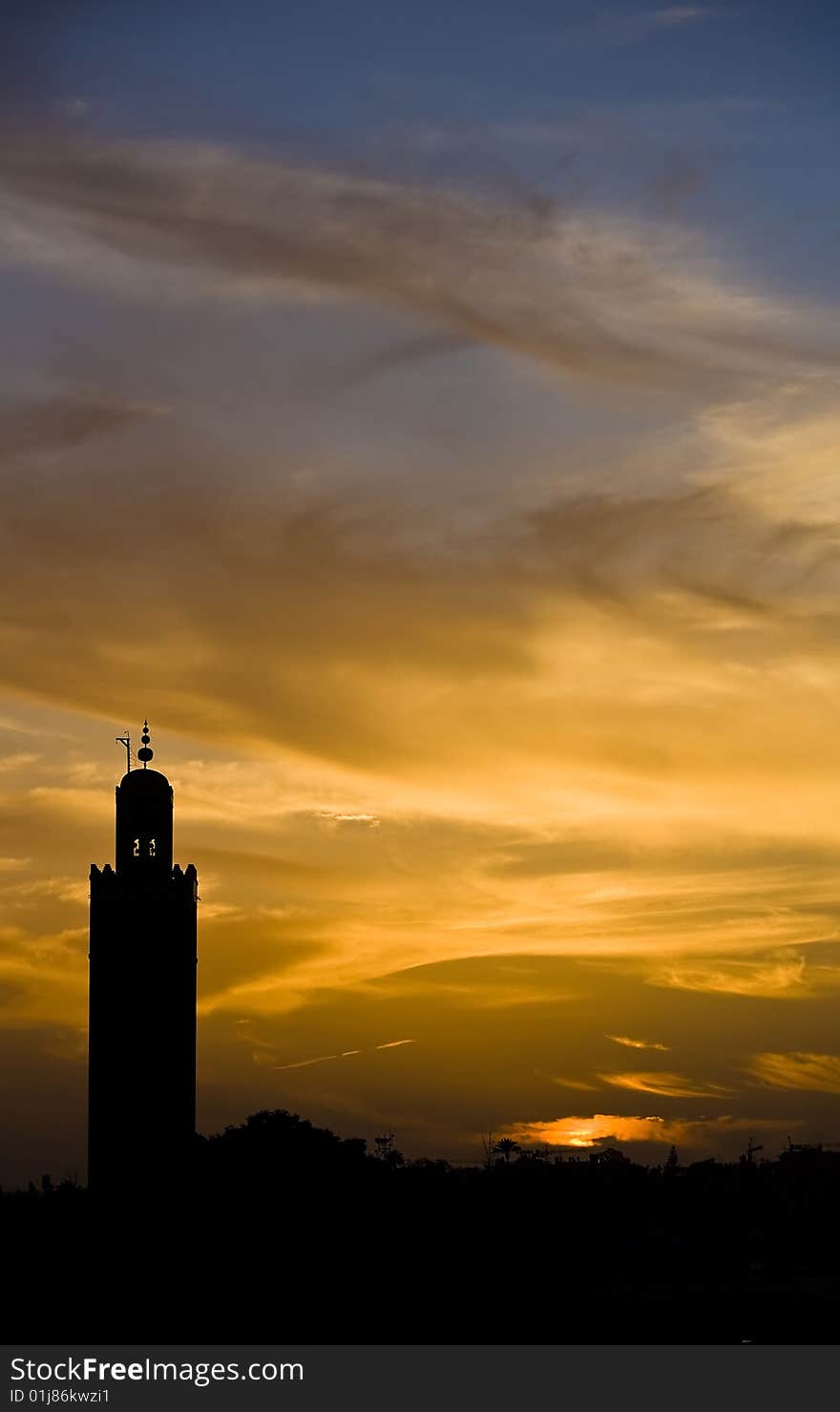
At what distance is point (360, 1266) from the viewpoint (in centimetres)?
7012

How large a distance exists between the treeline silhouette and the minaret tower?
128 centimetres

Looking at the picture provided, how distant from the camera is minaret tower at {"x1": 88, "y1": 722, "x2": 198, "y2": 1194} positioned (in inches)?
2859

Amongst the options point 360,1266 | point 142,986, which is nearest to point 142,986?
point 142,986

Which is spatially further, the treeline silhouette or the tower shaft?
the tower shaft

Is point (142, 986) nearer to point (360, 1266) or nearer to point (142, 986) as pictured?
point (142, 986)

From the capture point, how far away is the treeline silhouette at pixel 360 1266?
2527 inches

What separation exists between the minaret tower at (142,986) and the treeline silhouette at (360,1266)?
1.28m

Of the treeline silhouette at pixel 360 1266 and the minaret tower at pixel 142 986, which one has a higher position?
the minaret tower at pixel 142 986

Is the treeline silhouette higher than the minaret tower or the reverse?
the reverse

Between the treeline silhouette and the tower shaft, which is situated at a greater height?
the tower shaft

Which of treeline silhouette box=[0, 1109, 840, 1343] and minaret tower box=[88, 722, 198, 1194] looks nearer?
treeline silhouette box=[0, 1109, 840, 1343]
